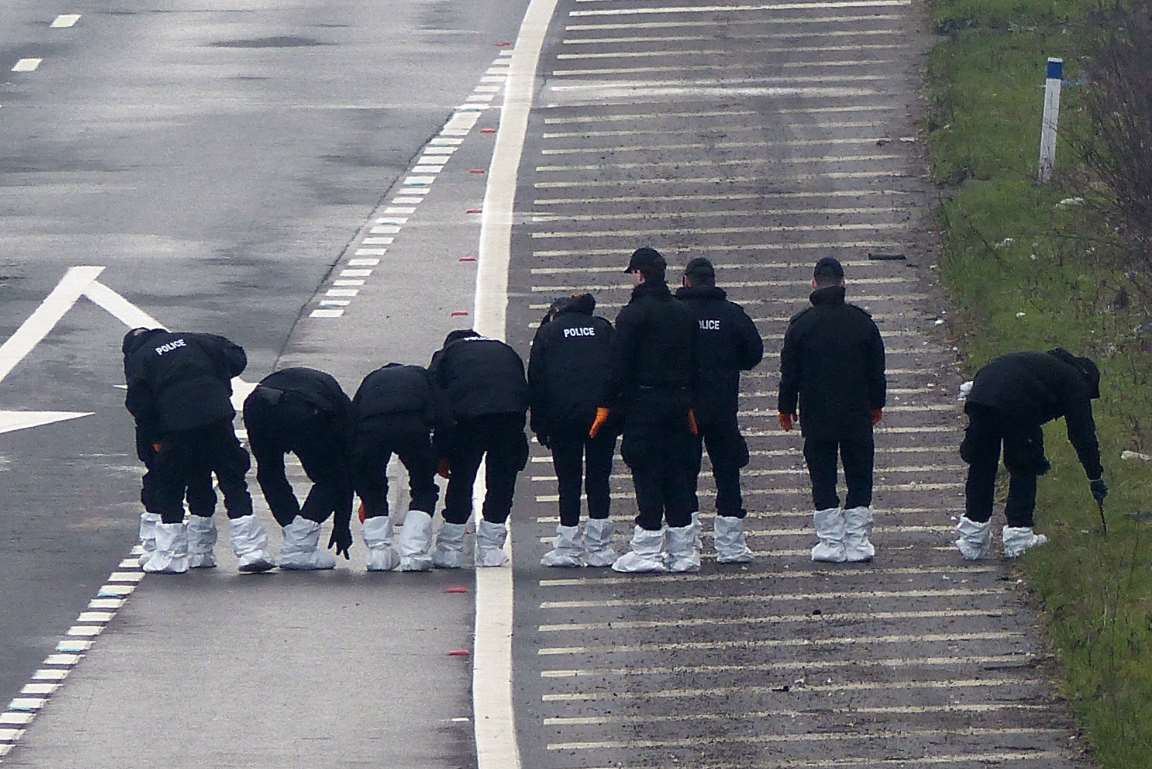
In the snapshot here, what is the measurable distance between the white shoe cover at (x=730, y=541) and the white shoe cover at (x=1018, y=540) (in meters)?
1.61

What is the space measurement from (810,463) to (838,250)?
Answer: 7645 mm

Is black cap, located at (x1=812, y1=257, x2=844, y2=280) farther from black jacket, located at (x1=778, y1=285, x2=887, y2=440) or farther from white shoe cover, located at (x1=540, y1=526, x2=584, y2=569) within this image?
white shoe cover, located at (x1=540, y1=526, x2=584, y2=569)

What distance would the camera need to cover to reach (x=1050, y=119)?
80.0 ft

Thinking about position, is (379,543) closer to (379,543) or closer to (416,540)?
(379,543)

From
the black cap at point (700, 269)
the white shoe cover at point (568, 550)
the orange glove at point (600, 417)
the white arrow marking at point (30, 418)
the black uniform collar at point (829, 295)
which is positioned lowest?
the white shoe cover at point (568, 550)

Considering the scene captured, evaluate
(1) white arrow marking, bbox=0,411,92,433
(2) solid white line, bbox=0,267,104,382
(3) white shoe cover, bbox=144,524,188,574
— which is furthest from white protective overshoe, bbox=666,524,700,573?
(2) solid white line, bbox=0,267,104,382

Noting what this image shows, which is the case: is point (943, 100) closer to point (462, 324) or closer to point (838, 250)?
point (838, 250)

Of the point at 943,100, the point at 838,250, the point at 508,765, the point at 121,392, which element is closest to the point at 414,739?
the point at 508,765

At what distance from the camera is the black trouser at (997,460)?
51.7 feet

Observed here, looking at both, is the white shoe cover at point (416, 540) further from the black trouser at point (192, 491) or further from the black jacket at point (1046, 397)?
the black jacket at point (1046, 397)

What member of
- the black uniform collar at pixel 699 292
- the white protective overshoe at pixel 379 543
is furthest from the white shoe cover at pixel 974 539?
the white protective overshoe at pixel 379 543

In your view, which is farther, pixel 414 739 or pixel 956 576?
pixel 956 576

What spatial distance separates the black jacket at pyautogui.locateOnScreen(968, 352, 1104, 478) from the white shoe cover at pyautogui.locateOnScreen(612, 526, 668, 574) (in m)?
2.15

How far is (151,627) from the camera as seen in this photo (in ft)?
49.3
